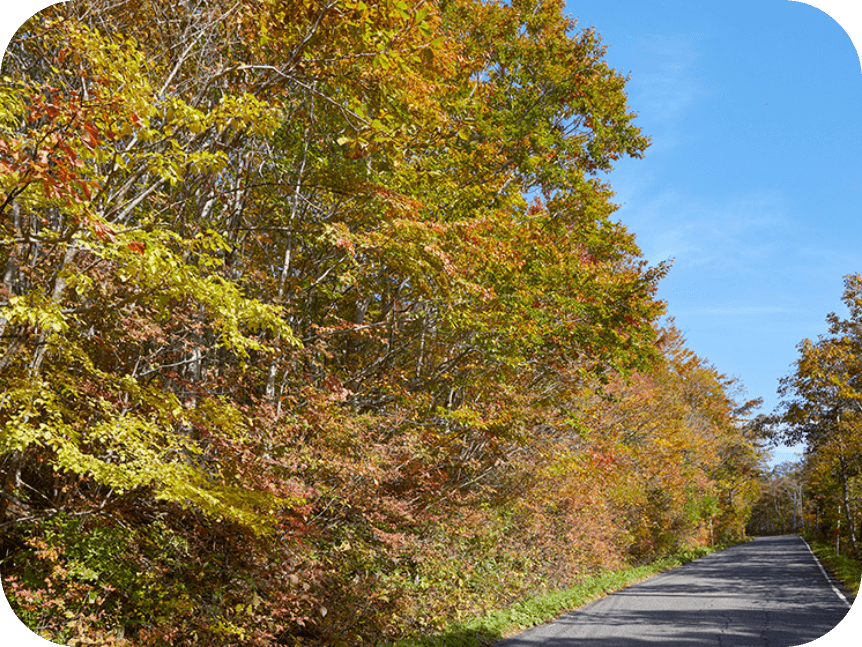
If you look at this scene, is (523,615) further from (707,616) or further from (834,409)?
(834,409)

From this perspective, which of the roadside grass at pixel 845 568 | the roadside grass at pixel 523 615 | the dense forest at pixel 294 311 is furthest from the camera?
the roadside grass at pixel 845 568

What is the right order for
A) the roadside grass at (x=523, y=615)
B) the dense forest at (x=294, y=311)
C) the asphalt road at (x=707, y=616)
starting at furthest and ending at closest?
the roadside grass at (x=523, y=615), the asphalt road at (x=707, y=616), the dense forest at (x=294, y=311)

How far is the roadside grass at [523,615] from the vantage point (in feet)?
28.6

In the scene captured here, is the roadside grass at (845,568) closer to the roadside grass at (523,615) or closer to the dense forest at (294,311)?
the dense forest at (294,311)

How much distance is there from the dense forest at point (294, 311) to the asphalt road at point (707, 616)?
2.14 m

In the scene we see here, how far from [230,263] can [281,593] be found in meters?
5.31

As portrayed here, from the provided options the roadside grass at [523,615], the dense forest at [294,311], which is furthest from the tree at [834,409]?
the roadside grass at [523,615]

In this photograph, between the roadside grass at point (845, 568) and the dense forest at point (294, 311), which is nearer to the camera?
the dense forest at point (294, 311)

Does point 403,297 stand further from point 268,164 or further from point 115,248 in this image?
point 115,248

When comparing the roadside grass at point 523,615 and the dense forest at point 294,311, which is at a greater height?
the dense forest at point 294,311

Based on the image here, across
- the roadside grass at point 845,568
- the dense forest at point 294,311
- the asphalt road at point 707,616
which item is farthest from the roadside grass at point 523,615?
the roadside grass at point 845,568

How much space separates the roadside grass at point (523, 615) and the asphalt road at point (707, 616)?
33cm

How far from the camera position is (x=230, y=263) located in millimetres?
9023

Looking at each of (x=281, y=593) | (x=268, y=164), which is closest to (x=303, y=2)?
(x=268, y=164)
